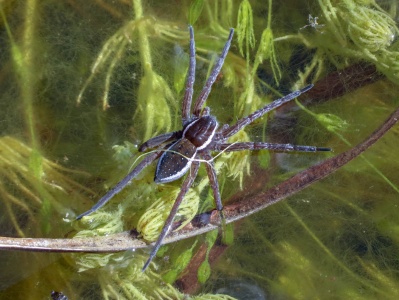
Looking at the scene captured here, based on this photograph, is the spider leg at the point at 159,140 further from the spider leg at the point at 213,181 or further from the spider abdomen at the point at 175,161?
the spider leg at the point at 213,181

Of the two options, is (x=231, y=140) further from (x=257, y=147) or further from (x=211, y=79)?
(x=211, y=79)

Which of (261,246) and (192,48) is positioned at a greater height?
(192,48)

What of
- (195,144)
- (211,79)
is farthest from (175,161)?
(211,79)

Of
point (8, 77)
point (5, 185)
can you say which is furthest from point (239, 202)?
point (8, 77)

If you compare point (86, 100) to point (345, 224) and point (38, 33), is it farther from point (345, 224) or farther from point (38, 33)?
point (345, 224)

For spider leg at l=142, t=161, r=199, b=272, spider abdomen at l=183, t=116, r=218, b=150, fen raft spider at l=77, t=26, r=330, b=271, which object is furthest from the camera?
spider abdomen at l=183, t=116, r=218, b=150

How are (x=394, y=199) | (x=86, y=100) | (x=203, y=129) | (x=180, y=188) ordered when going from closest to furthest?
(x=180, y=188) → (x=203, y=129) → (x=394, y=199) → (x=86, y=100)

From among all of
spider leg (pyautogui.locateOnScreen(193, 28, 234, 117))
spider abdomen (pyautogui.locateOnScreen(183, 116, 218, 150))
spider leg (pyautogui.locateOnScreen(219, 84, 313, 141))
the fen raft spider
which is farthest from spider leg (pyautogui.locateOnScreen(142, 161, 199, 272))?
spider leg (pyautogui.locateOnScreen(193, 28, 234, 117))

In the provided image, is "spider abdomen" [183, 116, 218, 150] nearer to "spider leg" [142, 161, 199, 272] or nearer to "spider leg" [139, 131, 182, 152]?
"spider leg" [139, 131, 182, 152]
